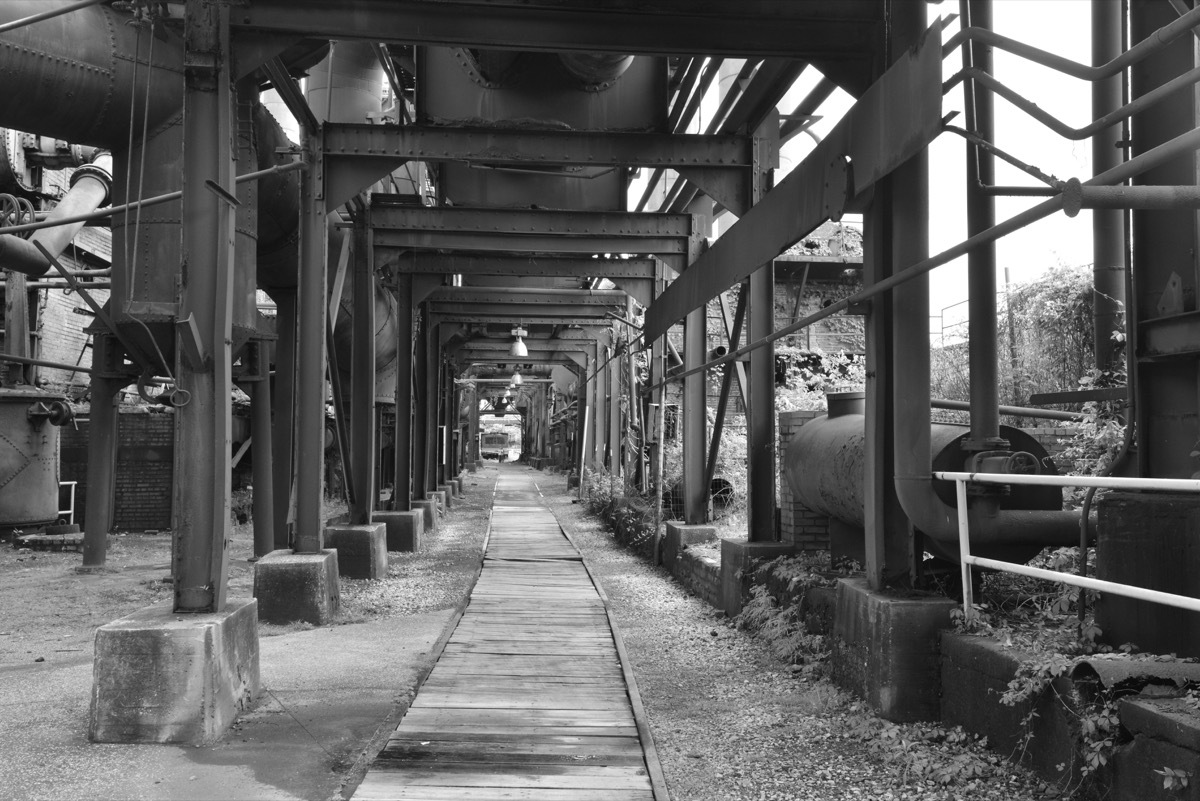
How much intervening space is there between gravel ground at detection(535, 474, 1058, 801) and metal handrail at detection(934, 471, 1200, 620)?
79 cm

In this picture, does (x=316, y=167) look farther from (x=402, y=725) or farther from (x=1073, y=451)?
(x=1073, y=451)

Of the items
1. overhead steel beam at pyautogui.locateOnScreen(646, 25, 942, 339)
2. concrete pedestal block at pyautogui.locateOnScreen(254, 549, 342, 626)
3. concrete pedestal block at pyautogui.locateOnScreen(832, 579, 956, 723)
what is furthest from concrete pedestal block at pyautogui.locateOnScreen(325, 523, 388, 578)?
concrete pedestal block at pyautogui.locateOnScreen(832, 579, 956, 723)

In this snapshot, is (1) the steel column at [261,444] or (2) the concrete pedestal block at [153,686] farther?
(1) the steel column at [261,444]

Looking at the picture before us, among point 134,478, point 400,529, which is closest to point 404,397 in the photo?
point 400,529

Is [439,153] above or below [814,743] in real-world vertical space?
above

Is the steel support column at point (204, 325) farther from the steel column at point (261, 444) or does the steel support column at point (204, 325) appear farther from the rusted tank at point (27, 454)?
the rusted tank at point (27, 454)

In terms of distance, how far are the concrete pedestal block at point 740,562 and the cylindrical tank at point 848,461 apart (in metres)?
0.68

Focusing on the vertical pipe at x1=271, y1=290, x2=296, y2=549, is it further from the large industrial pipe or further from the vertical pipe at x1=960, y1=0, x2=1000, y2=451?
the vertical pipe at x1=960, y1=0, x2=1000, y2=451

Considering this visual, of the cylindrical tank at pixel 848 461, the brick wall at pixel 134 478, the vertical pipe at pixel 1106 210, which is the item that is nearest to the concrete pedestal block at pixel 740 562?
the cylindrical tank at pixel 848 461

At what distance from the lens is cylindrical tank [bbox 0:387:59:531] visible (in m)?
13.3

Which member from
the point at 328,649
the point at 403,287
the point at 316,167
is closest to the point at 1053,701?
the point at 328,649

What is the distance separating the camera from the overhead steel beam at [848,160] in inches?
156

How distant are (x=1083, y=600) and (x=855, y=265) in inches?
941

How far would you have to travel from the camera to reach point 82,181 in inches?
451
